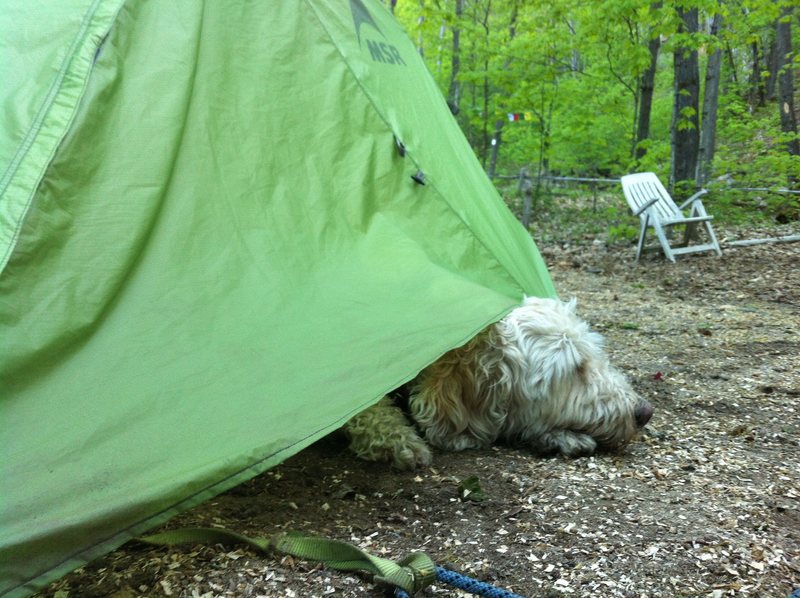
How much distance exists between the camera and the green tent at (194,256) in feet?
6.48

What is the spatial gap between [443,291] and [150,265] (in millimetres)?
1139

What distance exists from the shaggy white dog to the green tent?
10.8 inches

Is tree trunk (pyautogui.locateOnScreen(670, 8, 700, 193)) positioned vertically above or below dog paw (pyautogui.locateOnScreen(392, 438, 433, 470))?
above

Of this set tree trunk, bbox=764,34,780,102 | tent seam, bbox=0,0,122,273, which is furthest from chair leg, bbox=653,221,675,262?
tree trunk, bbox=764,34,780,102

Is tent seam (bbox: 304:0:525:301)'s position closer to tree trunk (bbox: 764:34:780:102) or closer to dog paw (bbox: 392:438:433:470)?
dog paw (bbox: 392:438:433:470)

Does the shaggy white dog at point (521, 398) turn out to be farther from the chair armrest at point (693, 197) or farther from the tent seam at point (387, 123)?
the chair armrest at point (693, 197)

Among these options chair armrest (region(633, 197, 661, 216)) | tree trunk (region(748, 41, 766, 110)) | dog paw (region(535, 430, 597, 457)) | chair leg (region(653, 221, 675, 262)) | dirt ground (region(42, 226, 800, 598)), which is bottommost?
dirt ground (region(42, 226, 800, 598))

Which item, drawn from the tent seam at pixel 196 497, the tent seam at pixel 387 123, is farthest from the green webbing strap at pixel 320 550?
the tent seam at pixel 387 123

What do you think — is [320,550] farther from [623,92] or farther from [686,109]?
[623,92]

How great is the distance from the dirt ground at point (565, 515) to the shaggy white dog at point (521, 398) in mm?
106

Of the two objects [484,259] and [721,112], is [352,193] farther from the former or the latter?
[721,112]

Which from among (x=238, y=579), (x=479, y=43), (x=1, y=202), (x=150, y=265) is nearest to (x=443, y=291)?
(x=150, y=265)

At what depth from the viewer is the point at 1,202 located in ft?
7.48

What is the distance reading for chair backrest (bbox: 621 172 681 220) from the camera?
31.2 feet
